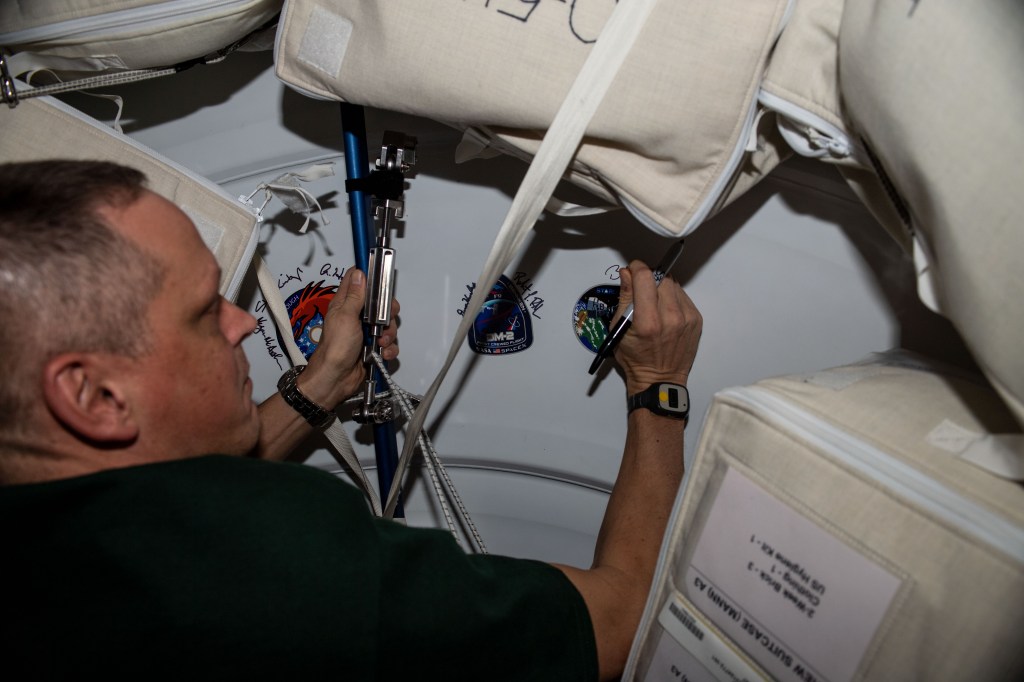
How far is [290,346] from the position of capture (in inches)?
40.3

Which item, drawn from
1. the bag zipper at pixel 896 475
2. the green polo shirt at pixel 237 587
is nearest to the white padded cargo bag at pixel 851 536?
the bag zipper at pixel 896 475

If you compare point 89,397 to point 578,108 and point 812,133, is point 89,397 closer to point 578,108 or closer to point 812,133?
point 578,108

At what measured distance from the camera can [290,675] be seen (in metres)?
0.57

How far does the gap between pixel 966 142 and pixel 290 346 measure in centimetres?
86

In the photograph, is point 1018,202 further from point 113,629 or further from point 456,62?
point 113,629

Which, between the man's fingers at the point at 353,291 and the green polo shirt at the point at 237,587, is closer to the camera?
the green polo shirt at the point at 237,587

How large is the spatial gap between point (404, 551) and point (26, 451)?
357 mm

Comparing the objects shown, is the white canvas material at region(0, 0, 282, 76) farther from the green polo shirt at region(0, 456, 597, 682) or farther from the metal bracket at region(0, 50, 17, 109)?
the green polo shirt at region(0, 456, 597, 682)

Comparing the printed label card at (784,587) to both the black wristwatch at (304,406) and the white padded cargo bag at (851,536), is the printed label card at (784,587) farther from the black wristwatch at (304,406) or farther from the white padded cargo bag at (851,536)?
the black wristwatch at (304,406)

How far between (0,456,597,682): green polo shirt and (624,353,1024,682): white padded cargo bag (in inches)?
7.2

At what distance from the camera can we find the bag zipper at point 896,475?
18.6 inches

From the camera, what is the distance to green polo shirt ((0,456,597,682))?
0.53m

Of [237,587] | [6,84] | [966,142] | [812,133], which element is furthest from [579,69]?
[6,84]

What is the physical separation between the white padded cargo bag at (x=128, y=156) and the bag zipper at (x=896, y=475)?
25.5 inches
